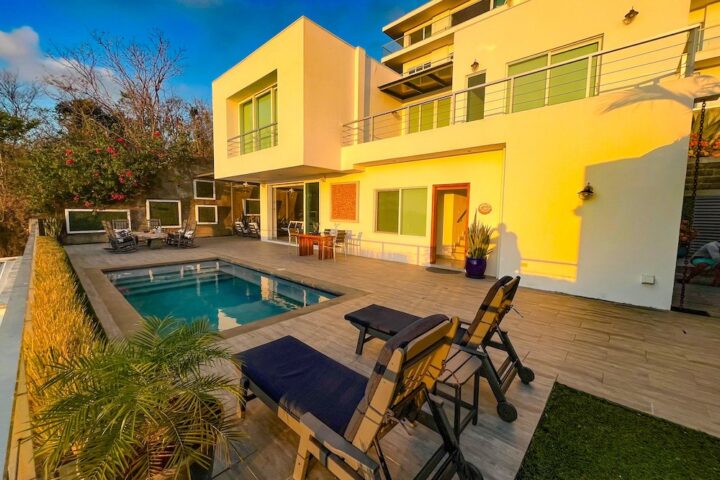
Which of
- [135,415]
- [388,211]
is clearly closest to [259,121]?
[388,211]

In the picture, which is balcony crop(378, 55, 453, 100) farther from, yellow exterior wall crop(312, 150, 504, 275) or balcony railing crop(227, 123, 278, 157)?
balcony railing crop(227, 123, 278, 157)

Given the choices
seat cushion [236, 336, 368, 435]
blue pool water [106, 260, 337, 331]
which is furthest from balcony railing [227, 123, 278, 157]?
seat cushion [236, 336, 368, 435]

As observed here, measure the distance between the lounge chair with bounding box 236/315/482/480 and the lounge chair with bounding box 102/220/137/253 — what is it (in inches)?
442

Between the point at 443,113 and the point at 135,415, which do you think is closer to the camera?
the point at 135,415

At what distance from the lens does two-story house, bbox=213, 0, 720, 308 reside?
5074 millimetres

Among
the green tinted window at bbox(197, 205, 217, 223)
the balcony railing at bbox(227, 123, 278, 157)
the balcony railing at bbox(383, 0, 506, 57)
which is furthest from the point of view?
the green tinted window at bbox(197, 205, 217, 223)

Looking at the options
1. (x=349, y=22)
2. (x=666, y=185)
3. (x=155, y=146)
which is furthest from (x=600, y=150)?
(x=349, y=22)

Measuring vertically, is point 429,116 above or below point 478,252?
above

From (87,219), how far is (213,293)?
33.1ft

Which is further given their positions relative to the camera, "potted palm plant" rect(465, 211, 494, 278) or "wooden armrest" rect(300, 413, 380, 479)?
"potted palm plant" rect(465, 211, 494, 278)

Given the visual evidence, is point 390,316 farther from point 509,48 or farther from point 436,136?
point 509,48

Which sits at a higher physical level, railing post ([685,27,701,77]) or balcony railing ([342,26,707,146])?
balcony railing ([342,26,707,146])

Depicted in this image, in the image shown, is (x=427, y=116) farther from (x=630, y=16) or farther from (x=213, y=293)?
(x=213, y=293)

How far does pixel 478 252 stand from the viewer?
23.5 feet
